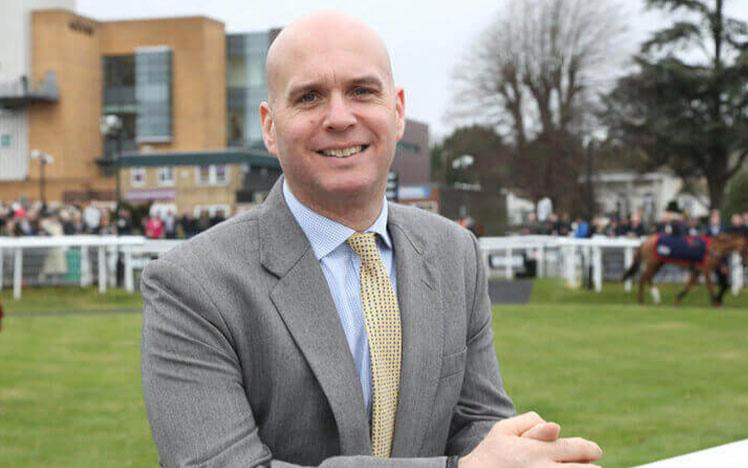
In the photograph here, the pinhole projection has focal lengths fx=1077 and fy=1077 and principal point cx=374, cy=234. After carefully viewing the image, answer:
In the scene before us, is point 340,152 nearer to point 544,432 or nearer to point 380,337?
point 380,337

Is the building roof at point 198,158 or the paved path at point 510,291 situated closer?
the paved path at point 510,291

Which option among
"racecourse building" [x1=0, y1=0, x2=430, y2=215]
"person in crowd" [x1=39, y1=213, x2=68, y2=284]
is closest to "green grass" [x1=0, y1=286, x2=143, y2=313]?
"person in crowd" [x1=39, y1=213, x2=68, y2=284]

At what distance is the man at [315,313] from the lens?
1839mm

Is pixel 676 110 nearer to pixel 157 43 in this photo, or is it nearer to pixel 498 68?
pixel 498 68

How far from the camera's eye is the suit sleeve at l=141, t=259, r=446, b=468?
70.9 inches

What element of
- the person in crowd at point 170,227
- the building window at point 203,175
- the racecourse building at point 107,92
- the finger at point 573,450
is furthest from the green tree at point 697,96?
the finger at point 573,450

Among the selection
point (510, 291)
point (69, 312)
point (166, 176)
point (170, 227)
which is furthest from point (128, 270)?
point (166, 176)

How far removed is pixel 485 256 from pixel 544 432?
873 inches

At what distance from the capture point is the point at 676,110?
40.6 metres

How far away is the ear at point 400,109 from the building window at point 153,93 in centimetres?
7122

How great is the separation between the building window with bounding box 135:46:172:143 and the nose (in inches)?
2812

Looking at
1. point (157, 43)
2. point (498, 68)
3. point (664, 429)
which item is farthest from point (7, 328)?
point (157, 43)

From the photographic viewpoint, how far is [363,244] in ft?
6.82

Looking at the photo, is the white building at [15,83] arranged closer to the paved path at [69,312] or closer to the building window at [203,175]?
the building window at [203,175]
